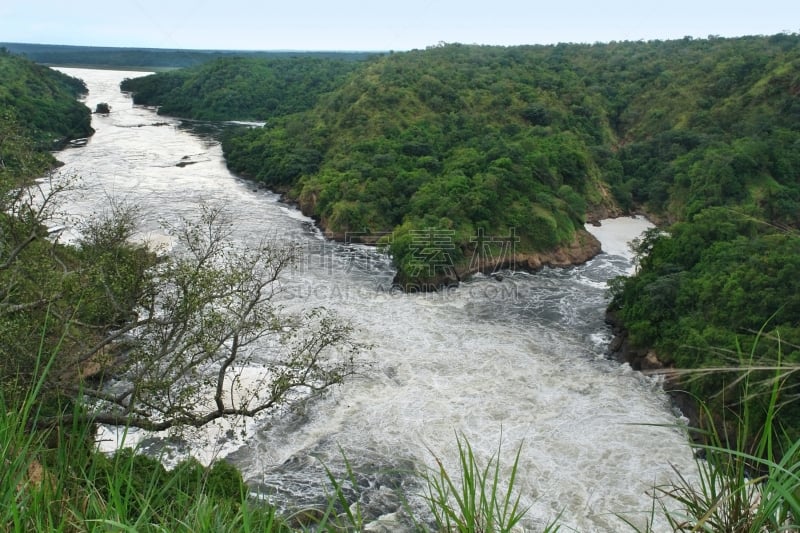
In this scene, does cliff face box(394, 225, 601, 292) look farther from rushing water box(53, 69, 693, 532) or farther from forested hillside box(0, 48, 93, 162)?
forested hillside box(0, 48, 93, 162)

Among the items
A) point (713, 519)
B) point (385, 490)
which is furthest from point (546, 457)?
point (713, 519)

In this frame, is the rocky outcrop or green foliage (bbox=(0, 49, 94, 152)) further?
green foliage (bbox=(0, 49, 94, 152))

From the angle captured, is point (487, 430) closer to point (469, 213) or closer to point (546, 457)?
point (546, 457)

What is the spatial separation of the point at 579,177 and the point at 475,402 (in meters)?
20.6

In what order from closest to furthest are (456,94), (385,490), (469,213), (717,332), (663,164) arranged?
(385,490) → (717,332) → (469,213) → (663,164) → (456,94)

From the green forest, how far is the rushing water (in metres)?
1.48

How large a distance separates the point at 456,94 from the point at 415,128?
7580 millimetres

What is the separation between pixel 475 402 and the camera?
49.8 ft

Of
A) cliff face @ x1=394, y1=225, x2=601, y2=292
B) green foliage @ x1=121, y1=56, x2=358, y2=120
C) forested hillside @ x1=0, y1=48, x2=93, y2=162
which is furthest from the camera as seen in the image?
green foliage @ x1=121, y1=56, x2=358, y2=120

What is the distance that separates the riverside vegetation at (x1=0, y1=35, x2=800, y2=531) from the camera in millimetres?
11453

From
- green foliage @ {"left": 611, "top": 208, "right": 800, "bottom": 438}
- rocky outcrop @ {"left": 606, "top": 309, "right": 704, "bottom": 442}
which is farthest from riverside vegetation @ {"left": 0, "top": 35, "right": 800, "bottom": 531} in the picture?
rocky outcrop @ {"left": 606, "top": 309, "right": 704, "bottom": 442}

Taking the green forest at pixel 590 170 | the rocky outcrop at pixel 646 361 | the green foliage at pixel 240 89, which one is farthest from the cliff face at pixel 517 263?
the green foliage at pixel 240 89

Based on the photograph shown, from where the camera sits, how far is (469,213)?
25562mm

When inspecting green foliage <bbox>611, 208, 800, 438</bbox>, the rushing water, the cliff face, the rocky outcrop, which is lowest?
the rushing water
